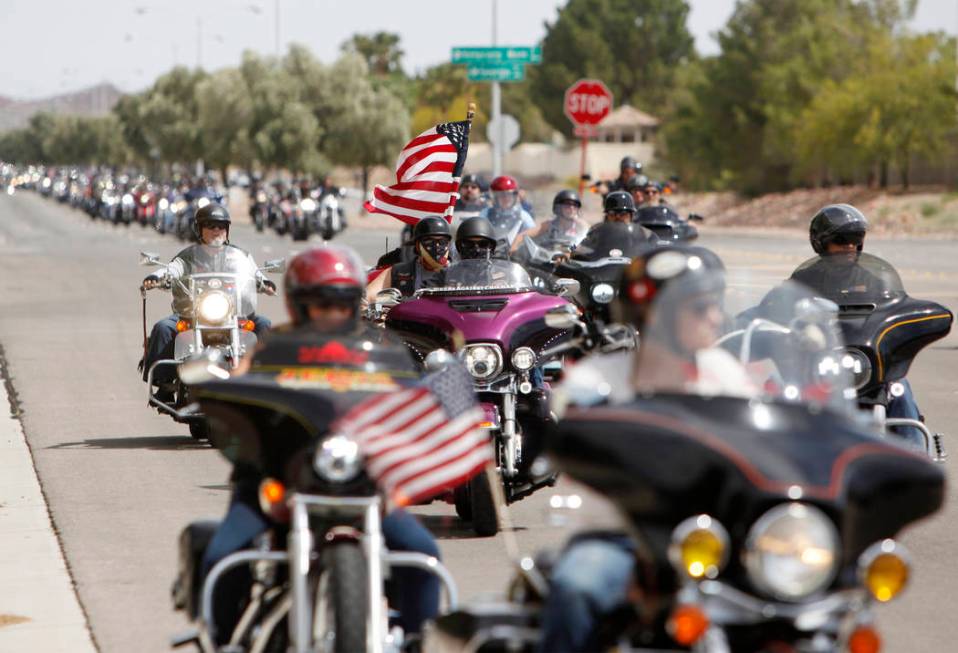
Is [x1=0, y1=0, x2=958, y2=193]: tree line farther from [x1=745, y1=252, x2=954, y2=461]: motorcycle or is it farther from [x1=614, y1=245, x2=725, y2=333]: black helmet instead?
[x1=614, y1=245, x2=725, y2=333]: black helmet

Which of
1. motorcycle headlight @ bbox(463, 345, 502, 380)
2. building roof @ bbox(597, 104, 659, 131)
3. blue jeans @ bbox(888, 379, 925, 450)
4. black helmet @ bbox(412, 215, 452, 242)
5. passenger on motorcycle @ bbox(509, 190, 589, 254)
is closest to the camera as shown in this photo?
blue jeans @ bbox(888, 379, 925, 450)

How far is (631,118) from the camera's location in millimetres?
124438

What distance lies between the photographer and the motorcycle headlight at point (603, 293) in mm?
14477

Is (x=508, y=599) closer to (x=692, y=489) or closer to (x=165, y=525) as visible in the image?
(x=692, y=489)

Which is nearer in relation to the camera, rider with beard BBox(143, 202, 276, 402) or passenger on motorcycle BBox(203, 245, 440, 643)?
passenger on motorcycle BBox(203, 245, 440, 643)

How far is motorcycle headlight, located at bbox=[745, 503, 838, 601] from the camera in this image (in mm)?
4188

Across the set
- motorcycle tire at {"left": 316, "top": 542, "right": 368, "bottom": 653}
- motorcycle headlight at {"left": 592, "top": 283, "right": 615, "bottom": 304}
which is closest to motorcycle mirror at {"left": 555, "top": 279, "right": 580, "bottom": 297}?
motorcycle headlight at {"left": 592, "top": 283, "right": 615, "bottom": 304}

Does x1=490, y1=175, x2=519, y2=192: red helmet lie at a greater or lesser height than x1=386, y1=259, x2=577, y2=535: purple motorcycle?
greater

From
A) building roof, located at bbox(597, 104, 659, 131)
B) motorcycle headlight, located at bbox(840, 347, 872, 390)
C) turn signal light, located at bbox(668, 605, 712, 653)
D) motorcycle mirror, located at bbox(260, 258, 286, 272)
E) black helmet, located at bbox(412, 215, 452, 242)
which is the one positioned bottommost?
building roof, located at bbox(597, 104, 659, 131)

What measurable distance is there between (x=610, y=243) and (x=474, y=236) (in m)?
3.92

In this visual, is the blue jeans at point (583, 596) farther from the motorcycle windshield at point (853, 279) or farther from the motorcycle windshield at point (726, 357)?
the motorcycle windshield at point (853, 279)

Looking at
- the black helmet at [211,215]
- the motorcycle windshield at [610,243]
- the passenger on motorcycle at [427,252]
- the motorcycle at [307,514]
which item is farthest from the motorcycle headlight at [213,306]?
the motorcycle at [307,514]

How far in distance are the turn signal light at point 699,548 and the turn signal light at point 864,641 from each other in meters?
0.42

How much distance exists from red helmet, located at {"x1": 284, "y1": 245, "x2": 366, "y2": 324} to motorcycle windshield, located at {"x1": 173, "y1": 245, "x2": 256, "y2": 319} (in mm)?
6848
